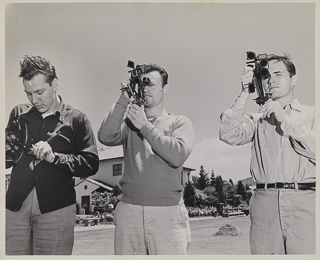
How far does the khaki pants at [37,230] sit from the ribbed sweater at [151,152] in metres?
0.61

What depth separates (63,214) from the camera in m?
4.04

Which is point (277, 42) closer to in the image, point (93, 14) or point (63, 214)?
point (93, 14)

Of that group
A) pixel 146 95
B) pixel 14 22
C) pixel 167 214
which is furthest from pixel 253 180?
pixel 14 22

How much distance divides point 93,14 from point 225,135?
5.62 feet

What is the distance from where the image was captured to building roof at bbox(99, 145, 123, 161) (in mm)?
4082

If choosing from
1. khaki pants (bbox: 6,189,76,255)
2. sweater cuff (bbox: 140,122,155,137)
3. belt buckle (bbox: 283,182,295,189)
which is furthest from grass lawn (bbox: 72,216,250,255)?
sweater cuff (bbox: 140,122,155,137)

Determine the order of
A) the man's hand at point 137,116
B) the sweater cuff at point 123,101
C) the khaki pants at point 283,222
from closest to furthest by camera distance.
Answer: the khaki pants at point 283,222 → the man's hand at point 137,116 → the sweater cuff at point 123,101

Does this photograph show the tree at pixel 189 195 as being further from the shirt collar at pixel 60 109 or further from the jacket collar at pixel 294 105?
the shirt collar at pixel 60 109

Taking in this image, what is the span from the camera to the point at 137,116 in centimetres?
402

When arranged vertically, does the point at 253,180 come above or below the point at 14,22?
below

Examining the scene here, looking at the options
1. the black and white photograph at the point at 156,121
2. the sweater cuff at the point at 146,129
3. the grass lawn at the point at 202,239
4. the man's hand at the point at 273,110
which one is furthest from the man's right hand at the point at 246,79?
the grass lawn at the point at 202,239

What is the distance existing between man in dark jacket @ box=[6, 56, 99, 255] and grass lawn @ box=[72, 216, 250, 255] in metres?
0.13

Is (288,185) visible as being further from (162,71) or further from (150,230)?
(162,71)

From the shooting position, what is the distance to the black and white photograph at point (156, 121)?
4.00 m
